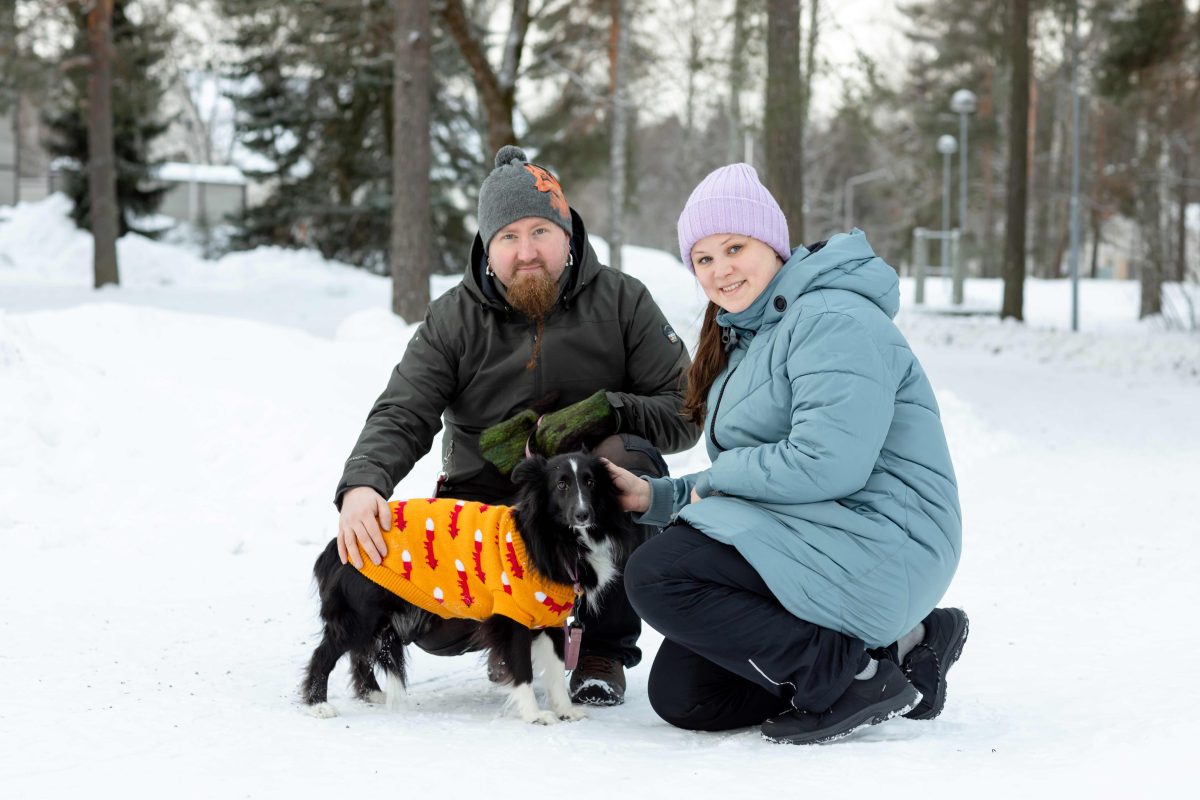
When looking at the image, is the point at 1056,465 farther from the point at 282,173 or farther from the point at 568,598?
the point at 282,173

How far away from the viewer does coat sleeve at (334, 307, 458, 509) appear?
3635 mm

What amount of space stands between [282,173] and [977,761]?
23.6 metres

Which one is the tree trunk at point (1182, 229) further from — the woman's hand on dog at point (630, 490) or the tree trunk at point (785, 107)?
the woman's hand on dog at point (630, 490)

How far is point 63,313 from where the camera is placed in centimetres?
991

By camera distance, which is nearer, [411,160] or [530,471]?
[530,471]

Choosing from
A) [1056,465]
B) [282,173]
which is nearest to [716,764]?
[1056,465]

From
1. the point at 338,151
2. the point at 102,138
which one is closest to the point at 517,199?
the point at 102,138

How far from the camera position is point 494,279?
4.11 metres

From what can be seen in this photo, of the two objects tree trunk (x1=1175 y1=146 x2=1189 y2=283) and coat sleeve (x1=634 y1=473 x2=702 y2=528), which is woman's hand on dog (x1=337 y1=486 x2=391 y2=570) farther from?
tree trunk (x1=1175 y1=146 x2=1189 y2=283)

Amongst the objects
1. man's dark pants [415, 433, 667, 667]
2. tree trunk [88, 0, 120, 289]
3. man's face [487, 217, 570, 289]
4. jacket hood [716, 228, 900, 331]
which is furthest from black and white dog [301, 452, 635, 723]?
tree trunk [88, 0, 120, 289]

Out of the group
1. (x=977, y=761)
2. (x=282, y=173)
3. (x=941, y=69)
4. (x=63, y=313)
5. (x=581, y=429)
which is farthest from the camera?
(x=941, y=69)

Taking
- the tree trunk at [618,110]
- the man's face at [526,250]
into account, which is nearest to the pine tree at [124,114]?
the tree trunk at [618,110]

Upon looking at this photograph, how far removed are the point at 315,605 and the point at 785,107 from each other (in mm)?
8922

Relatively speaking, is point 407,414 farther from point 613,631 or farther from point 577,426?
point 613,631
